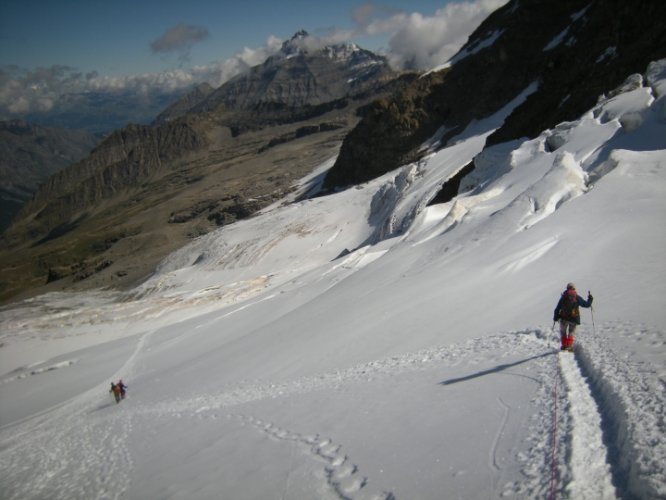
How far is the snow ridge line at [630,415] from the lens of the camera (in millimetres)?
5758

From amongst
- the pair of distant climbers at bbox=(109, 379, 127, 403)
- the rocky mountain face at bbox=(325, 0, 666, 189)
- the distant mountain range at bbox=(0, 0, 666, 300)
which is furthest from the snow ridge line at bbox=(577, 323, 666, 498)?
the distant mountain range at bbox=(0, 0, 666, 300)

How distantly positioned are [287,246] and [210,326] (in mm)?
30641

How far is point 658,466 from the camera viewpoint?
19.0ft

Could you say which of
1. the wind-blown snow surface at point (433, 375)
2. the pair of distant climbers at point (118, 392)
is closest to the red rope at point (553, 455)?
the wind-blown snow surface at point (433, 375)

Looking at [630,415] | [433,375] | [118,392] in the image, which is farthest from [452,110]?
[630,415]

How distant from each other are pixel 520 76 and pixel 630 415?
84197 millimetres

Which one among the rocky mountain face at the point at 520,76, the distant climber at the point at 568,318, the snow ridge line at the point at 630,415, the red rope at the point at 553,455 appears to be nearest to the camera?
the snow ridge line at the point at 630,415

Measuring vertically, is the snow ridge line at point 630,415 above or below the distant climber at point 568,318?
below

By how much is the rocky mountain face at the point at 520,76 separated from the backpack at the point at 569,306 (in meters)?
29.7

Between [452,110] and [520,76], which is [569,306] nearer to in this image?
[520,76]

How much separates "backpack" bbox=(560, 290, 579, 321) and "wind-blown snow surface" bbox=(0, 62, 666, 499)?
0.64 metres

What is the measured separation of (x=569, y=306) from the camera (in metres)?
10.3

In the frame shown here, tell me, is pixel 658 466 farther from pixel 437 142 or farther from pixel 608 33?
pixel 437 142

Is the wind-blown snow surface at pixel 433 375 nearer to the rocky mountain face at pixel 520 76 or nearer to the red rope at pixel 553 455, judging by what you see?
the red rope at pixel 553 455
